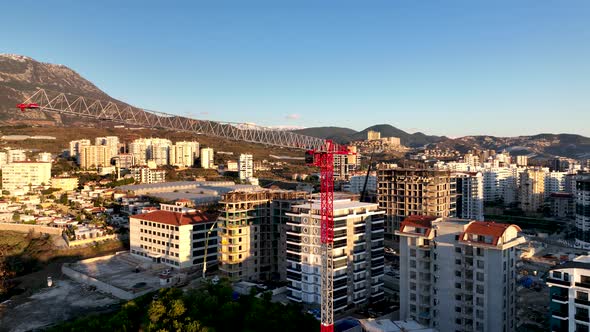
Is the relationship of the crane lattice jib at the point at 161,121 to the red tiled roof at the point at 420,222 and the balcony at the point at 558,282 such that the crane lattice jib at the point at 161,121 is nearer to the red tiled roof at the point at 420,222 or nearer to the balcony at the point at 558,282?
the red tiled roof at the point at 420,222

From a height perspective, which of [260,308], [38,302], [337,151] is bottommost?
[38,302]

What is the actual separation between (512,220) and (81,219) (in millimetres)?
34434

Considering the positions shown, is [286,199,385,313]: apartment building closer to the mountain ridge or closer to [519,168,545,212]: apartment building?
[519,168,545,212]: apartment building

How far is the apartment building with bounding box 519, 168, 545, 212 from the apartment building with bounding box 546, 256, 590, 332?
33.7 metres

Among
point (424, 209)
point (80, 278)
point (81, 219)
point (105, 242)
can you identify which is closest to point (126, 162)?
point (81, 219)

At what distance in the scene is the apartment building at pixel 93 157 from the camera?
52.7 metres

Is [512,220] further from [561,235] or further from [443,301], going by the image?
[443,301]

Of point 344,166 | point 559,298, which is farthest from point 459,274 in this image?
point 344,166

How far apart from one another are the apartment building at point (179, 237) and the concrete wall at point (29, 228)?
8.80 m

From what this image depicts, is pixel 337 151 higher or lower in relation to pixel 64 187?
higher

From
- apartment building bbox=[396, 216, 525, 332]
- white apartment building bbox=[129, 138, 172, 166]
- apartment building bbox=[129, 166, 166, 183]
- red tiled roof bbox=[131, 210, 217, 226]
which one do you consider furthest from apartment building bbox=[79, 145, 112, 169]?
apartment building bbox=[396, 216, 525, 332]

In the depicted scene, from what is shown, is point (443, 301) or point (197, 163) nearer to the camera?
point (443, 301)

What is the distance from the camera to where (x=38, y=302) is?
753 inches

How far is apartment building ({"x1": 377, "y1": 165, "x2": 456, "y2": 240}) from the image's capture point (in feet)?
86.3
